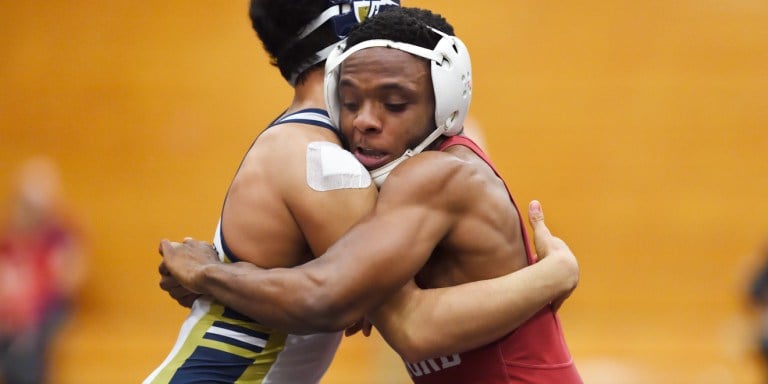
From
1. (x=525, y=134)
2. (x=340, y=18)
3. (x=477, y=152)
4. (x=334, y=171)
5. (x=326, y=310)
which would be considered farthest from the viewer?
(x=525, y=134)

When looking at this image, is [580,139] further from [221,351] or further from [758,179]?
[221,351]

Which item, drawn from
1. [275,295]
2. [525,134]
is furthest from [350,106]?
[525,134]

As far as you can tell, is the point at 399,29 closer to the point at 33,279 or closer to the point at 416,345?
the point at 416,345

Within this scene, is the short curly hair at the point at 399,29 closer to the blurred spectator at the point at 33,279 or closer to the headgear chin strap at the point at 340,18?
the headgear chin strap at the point at 340,18

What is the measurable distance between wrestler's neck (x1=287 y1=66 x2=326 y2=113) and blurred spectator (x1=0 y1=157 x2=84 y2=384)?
666cm

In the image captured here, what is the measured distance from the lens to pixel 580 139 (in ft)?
33.9

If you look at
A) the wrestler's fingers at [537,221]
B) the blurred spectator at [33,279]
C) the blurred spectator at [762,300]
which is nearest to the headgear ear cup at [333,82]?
the wrestler's fingers at [537,221]

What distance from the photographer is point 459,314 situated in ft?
9.68

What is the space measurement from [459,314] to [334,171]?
0.52 meters

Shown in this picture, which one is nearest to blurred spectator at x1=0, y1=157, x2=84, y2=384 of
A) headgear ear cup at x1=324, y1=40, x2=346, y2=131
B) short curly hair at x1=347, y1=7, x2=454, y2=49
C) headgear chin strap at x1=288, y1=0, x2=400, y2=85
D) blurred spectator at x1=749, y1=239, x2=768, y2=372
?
blurred spectator at x1=749, y1=239, x2=768, y2=372

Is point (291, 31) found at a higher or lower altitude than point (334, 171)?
higher

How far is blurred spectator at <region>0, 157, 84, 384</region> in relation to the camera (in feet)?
30.9

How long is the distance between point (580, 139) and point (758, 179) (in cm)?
169

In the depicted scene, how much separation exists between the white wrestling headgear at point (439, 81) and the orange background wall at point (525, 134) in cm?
685
